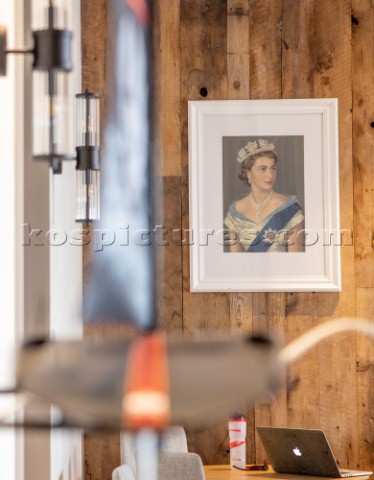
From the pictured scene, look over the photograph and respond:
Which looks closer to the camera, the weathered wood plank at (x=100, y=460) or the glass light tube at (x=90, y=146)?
the glass light tube at (x=90, y=146)

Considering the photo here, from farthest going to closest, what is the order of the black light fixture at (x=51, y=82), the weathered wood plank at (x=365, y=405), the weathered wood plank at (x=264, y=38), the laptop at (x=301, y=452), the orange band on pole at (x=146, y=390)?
the weathered wood plank at (x=264, y=38)
the weathered wood plank at (x=365, y=405)
the laptop at (x=301, y=452)
the black light fixture at (x=51, y=82)
the orange band on pole at (x=146, y=390)

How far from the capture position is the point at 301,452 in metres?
3.06

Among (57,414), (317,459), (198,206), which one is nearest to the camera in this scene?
(57,414)

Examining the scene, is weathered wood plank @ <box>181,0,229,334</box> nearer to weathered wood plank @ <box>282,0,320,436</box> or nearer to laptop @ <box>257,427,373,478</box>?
weathered wood plank @ <box>282,0,320,436</box>

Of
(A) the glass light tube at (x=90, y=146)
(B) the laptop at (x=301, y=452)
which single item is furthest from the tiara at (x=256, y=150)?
(A) the glass light tube at (x=90, y=146)

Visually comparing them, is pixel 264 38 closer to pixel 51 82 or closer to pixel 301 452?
pixel 301 452

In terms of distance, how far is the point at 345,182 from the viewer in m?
3.58

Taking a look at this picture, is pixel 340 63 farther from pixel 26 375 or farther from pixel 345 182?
pixel 26 375

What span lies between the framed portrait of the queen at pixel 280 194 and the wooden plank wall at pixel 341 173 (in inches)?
2.0

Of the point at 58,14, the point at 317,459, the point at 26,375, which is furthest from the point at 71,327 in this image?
the point at 317,459

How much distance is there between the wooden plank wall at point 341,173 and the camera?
3547 mm

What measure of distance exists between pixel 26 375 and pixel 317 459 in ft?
9.19

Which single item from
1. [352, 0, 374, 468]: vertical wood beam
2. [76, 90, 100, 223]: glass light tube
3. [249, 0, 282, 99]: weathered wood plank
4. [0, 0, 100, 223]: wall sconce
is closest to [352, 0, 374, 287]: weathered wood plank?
[352, 0, 374, 468]: vertical wood beam

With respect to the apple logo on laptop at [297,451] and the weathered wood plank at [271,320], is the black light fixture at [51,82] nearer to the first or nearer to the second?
the apple logo on laptop at [297,451]
